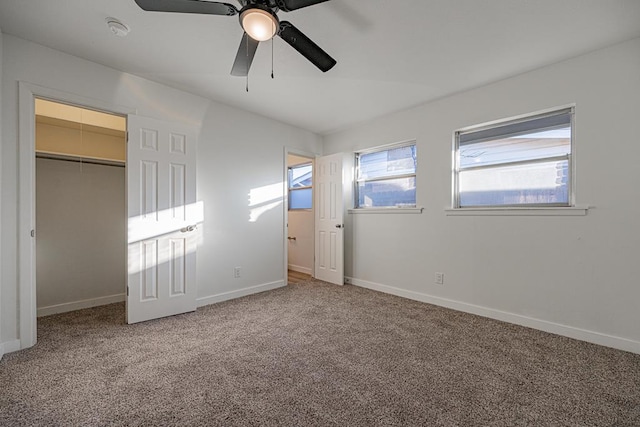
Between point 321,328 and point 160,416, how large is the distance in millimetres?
1459

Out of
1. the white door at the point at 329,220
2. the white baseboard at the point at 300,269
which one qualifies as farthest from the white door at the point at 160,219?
the white baseboard at the point at 300,269

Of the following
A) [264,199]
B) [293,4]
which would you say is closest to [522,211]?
[293,4]

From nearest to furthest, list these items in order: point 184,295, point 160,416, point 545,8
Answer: point 160,416
point 545,8
point 184,295

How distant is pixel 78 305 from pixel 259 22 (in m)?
3.65

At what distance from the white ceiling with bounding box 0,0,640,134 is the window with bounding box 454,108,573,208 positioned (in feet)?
1.82

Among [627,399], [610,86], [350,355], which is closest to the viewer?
[627,399]

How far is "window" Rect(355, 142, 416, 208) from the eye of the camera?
149 inches

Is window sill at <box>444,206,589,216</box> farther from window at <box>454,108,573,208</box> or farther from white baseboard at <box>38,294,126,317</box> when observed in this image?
white baseboard at <box>38,294,126,317</box>

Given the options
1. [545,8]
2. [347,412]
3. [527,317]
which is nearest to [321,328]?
[347,412]

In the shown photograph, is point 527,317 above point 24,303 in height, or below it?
below

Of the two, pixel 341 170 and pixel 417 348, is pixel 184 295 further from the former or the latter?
pixel 341 170

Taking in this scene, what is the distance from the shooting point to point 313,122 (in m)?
4.20

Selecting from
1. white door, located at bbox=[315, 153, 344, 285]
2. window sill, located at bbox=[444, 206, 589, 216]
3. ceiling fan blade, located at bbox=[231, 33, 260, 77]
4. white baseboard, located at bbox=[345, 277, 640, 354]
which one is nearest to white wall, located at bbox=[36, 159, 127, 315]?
ceiling fan blade, located at bbox=[231, 33, 260, 77]

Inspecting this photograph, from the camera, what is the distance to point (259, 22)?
1527 millimetres
